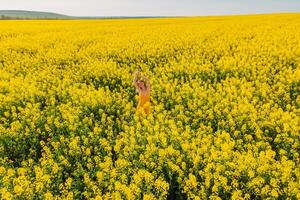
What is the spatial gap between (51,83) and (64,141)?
17.3 feet

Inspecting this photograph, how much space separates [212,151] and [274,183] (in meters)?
1.15

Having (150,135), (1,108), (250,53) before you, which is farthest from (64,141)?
(250,53)

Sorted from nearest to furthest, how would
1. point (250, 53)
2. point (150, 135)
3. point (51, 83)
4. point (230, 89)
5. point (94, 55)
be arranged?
point (150, 135), point (230, 89), point (51, 83), point (250, 53), point (94, 55)

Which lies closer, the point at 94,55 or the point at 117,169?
the point at 117,169

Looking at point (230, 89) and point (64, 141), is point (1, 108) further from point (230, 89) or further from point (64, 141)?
point (230, 89)

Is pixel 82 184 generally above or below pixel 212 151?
below

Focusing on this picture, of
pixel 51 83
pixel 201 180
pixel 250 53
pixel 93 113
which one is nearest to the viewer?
pixel 201 180

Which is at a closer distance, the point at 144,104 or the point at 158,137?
the point at 158,137

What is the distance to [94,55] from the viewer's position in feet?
56.6

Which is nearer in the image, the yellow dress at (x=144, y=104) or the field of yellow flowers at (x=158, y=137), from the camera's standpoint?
the field of yellow flowers at (x=158, y=137)

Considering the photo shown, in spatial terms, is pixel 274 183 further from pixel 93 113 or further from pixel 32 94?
pixel 32 94

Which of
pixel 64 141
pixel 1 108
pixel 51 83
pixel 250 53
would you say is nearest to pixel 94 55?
pixel 51 83

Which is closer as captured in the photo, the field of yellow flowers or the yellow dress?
the field of yellow flowers

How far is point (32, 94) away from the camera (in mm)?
10188
